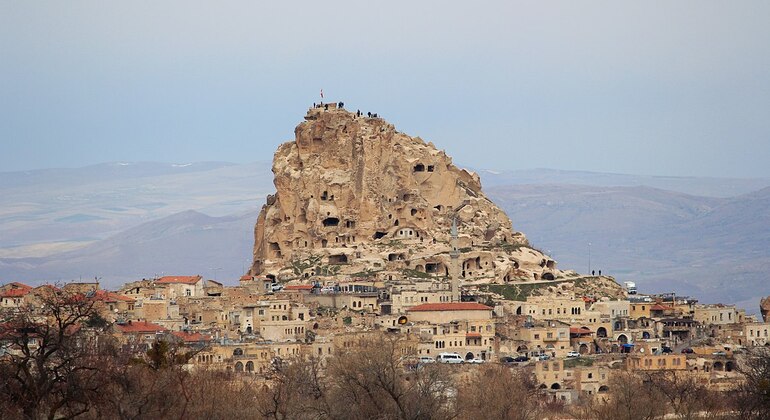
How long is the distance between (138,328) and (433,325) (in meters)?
18.6

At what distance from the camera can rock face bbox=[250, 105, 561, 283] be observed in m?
161

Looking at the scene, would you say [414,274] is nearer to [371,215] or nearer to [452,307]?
[371,215]

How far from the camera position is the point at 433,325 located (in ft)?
458

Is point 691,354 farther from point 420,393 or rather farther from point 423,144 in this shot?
point 423,144

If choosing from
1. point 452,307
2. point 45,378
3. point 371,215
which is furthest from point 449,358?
point 45,378

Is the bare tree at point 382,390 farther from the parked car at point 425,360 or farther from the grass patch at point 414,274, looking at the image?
the grass patch at point 414,274

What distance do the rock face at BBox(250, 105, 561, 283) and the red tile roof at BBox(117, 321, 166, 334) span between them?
25.7 meters

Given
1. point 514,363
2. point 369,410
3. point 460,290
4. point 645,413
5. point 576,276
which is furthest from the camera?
point 576,276

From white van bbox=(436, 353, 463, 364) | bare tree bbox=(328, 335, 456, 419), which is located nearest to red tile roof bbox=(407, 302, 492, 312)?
white van bbox=(436, 353, 463, 364)

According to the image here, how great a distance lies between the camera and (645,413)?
108625 millimetres

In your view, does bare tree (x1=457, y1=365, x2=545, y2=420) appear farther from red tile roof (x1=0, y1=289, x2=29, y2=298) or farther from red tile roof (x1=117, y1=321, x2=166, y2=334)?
red tile roof (x1=0, y1=289, x2=29, y2=298)

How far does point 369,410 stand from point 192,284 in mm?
61348

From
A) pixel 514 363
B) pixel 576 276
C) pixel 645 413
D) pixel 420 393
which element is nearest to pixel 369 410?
pixel 420 393

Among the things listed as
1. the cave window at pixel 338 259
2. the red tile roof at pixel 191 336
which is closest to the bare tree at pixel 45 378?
the red tile roof at pixel 191 336
